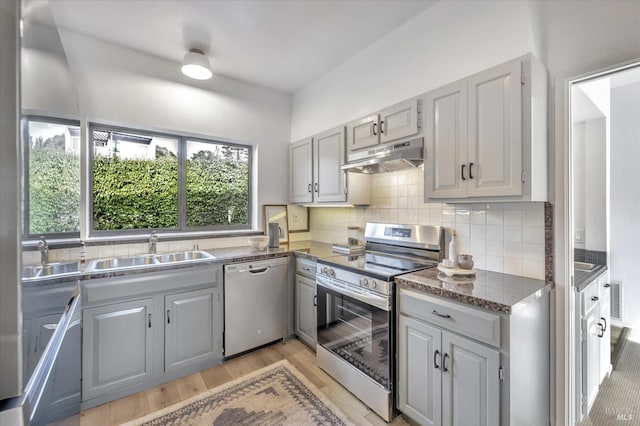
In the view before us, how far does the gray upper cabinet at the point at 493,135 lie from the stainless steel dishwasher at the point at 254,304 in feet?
5.48

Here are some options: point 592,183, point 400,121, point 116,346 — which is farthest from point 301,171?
point 592,183

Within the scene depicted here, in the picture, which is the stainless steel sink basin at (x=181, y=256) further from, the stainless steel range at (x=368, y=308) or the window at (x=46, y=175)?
the window at (x=46, y=175)

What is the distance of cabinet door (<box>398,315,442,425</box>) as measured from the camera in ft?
5.08

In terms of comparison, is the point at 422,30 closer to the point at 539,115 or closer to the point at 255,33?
the point at 539,115

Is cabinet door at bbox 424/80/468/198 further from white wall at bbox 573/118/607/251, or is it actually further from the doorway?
white wall at bbox 573/118/607/251

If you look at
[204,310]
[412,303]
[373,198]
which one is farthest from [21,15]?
[373,198]

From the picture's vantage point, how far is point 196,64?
2.46 metres

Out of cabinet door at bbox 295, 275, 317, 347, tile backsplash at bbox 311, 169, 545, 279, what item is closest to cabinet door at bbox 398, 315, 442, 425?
tile backsplash at bbox 311, 169, 545, 279

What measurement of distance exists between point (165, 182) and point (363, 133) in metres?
2.04

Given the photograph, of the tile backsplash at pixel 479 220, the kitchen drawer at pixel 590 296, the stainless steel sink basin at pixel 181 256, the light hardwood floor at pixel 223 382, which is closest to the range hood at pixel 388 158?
the tile backsplash at pixel 479 220

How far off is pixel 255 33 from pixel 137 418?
2956 mm

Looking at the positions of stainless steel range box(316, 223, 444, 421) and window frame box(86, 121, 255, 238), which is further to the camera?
window frame box(86, 121, 255, 238)

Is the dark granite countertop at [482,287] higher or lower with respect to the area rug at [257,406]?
higher

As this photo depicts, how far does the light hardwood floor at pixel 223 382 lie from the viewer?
71.9 inches
